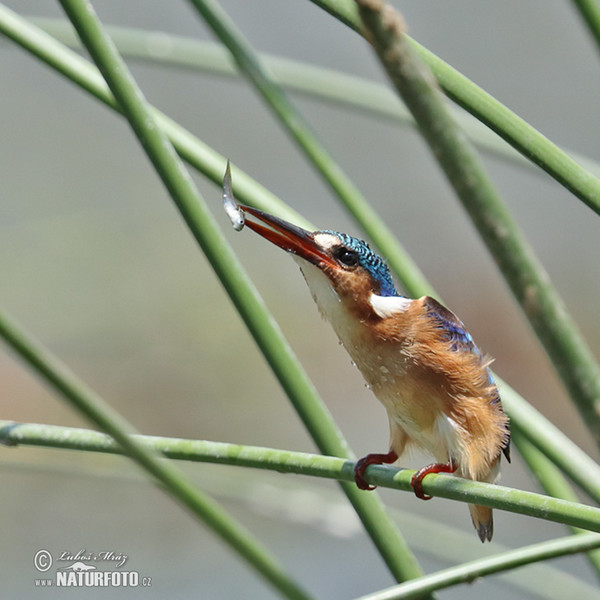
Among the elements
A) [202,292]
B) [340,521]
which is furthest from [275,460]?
[202,292]

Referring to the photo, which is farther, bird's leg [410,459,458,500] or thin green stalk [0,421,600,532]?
bird's leg [410,459,458,500]

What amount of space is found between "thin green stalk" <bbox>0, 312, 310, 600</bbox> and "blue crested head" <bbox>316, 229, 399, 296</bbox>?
1.57 ft

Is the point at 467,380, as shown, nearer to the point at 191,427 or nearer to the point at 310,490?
the point at 310,490

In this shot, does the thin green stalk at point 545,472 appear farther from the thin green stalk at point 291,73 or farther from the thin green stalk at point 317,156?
the thin green stalk at point 291,73

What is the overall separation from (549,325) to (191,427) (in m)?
4.13

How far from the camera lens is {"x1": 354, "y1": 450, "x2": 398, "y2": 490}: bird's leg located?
86 centimetres

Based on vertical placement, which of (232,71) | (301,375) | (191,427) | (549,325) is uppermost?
(191,427)

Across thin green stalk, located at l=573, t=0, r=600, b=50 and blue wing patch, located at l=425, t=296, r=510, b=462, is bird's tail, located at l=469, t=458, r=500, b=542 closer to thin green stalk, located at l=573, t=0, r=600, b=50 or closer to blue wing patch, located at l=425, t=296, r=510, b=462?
blue wing patch, located at l=425, t=296, r=510, b=462

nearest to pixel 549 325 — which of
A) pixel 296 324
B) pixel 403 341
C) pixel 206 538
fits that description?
pixel 403 341

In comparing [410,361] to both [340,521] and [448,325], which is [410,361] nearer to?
[448,325]

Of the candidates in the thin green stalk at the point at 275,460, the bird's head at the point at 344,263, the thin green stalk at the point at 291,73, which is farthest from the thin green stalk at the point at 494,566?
the thin green stalk at the point at 291,73

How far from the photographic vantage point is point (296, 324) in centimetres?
490

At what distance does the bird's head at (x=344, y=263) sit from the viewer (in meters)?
1.03

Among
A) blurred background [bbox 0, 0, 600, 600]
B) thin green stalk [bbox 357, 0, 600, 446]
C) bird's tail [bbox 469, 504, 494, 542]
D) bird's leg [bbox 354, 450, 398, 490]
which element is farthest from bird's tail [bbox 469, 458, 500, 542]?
blurred background [bbox 0, 0, 600, 600]
